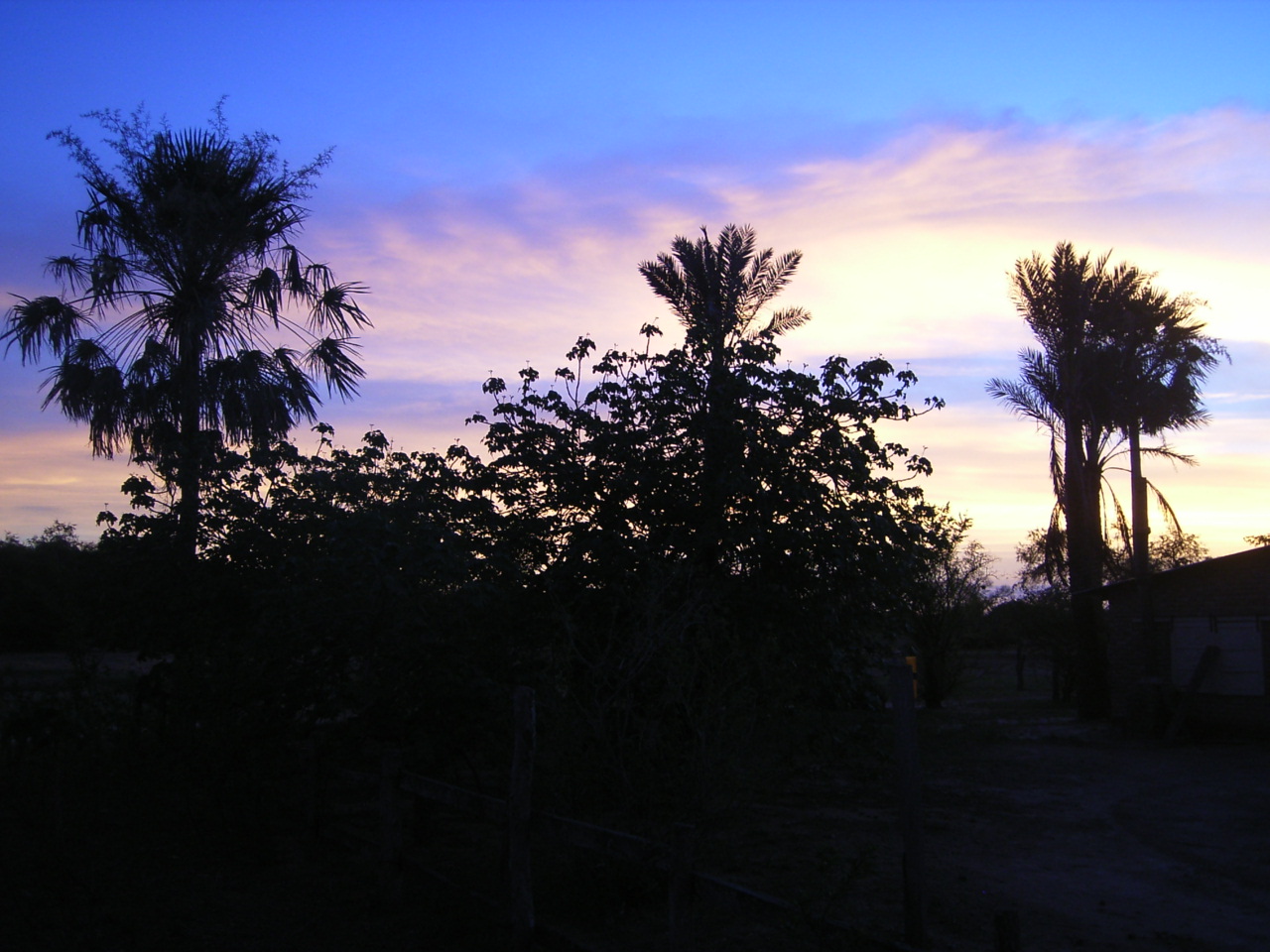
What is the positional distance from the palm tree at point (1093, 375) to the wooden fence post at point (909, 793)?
2092cm

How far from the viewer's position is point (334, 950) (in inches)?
252

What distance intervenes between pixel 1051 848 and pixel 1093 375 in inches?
720

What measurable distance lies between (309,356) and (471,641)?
961 cm

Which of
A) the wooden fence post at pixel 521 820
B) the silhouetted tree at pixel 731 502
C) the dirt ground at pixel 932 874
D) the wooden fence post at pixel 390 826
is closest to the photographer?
the wooden fence post at pixel 521 820

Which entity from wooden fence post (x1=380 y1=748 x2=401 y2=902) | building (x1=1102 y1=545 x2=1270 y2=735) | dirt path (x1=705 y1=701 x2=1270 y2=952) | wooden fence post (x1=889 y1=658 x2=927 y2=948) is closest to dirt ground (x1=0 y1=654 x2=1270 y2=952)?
dirt path (x1=705 y1=701 x2=1270 y2=952)

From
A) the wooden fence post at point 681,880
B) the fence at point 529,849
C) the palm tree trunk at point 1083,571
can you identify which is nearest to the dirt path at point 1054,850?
the fence at point 529,849

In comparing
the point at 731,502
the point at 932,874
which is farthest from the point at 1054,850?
the point at 731,502

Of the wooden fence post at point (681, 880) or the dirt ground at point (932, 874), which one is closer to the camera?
the wooden fence post at point (681, 880)

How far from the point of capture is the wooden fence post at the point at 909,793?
5.60m

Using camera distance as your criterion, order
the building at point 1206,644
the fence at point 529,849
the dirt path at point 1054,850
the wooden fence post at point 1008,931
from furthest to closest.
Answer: the building at point 1206,644, the dirt path at point 1054,850, the fence at point 529,849, the wooden fence post at point 1008,931

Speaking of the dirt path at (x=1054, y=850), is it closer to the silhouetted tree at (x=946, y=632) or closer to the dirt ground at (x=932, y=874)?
the dirt ground at (x=932, y=874)

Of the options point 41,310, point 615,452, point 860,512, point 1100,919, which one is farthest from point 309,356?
point 1100,919

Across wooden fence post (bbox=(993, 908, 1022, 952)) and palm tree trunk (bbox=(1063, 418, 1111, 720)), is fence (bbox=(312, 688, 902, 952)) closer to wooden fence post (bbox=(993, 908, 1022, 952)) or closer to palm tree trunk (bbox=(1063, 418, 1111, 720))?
wooden fence post (bbox=(993, 908, 1022, 952))

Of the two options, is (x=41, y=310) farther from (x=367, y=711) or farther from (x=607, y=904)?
(x=607, y=904)
